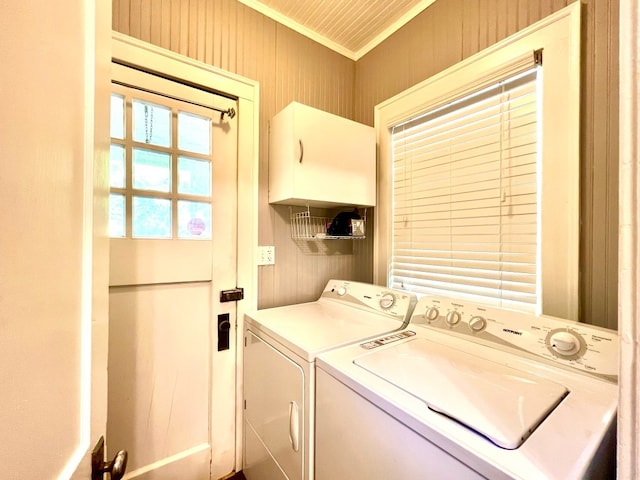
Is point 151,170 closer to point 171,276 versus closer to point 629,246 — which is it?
point 171,276

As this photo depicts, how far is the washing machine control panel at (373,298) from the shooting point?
4.74 feet

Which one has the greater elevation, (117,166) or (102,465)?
(117,166)

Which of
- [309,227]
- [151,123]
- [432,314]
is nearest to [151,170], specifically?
[151,123]

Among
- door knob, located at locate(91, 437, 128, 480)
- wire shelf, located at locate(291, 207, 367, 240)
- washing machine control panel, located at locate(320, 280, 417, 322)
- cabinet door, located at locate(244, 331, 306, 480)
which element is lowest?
cabinet door, located at locate(244, 331, 306, 480)

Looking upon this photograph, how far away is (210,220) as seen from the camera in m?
1.55

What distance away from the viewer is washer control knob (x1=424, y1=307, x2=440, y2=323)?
1268 millimetres

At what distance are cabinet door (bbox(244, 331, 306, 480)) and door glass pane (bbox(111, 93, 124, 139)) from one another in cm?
126

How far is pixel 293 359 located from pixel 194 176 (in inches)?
45.1

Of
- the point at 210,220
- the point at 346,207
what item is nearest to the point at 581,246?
the point at 346,207

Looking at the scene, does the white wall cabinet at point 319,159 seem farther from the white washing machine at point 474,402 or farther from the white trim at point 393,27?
the white washing machine at point 474,402

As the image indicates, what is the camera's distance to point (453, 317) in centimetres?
120

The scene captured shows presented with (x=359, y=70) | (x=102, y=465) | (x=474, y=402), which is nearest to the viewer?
(x=102, y=465)

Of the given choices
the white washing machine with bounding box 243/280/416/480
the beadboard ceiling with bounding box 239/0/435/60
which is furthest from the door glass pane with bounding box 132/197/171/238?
the beadboard ceiling with bounding box 239/0/435/60

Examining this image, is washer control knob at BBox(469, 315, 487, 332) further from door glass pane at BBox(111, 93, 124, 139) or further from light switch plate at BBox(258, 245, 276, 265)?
door glass pane at BBox(111, 93, 124, 139)
